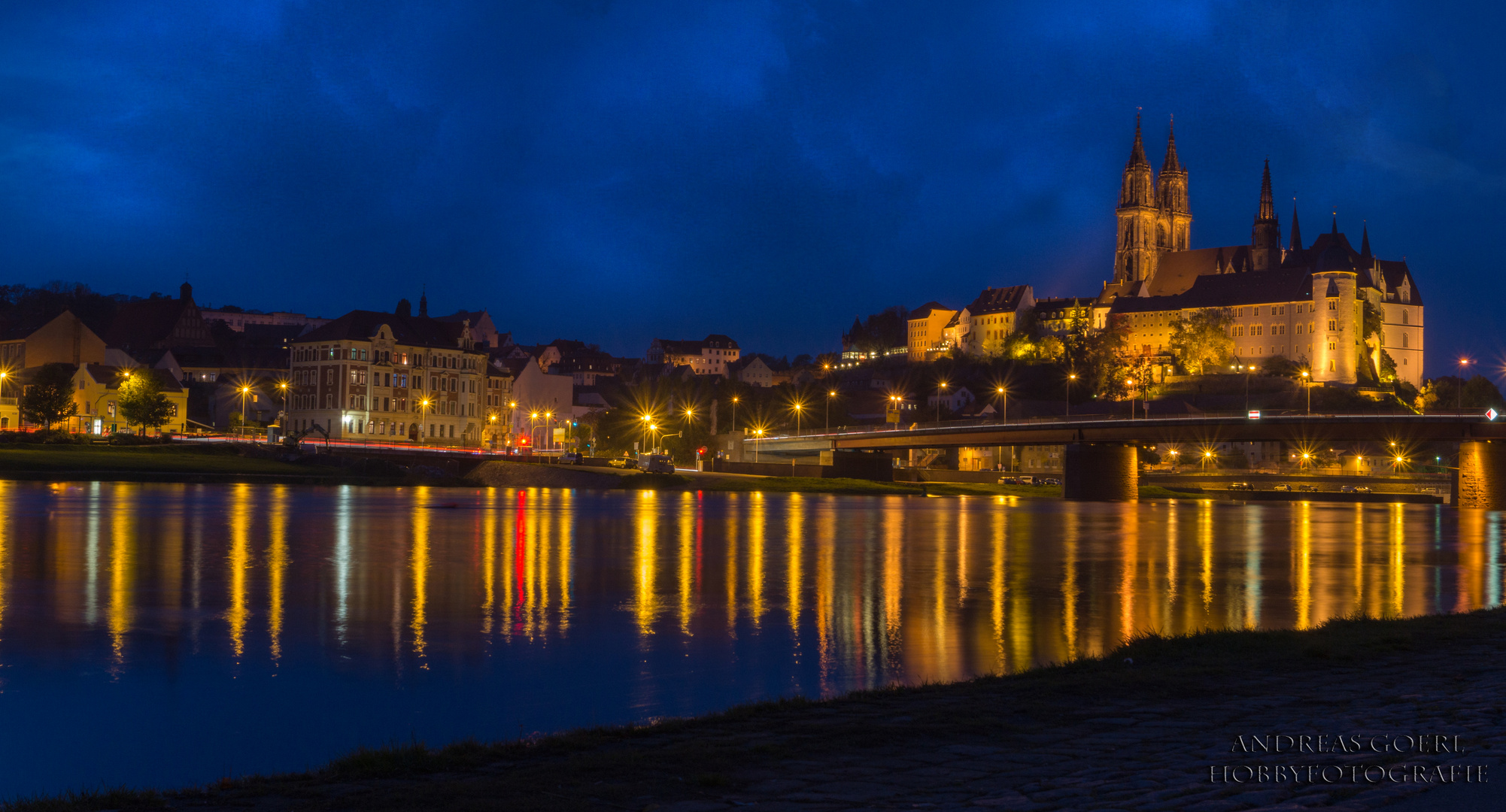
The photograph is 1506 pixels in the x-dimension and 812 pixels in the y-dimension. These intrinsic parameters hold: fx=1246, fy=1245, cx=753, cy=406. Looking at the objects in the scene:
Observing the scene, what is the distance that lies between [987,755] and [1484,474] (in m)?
96.7

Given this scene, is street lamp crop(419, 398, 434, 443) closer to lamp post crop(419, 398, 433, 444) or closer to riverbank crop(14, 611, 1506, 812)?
lamp post crop(419, 398, 433, 444)

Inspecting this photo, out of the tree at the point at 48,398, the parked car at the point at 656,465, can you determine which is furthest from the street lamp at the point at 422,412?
the tree at the point at 48,398

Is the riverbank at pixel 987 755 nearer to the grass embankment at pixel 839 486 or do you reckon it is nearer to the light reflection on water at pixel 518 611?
the light reflection on water at pixel 518 611

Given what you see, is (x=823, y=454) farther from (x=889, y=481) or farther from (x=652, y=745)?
(x=652, y=745)

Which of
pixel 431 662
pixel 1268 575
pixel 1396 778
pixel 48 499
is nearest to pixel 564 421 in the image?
pixel 48 499

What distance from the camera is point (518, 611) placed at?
24109 mm

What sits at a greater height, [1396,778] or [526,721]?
[1396,778]

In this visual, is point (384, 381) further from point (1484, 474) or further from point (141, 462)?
point (1484, 474)

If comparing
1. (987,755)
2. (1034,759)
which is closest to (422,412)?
(987,755)

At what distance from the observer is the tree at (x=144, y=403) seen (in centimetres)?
9850

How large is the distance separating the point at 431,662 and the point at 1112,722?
10383mm

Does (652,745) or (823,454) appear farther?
(823,454)

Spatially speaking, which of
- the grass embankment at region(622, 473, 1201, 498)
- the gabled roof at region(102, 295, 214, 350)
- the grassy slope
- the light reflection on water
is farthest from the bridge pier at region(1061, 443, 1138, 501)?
the gabled roof at region(102, 295, 214, 350)

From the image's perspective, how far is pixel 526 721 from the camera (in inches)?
550
